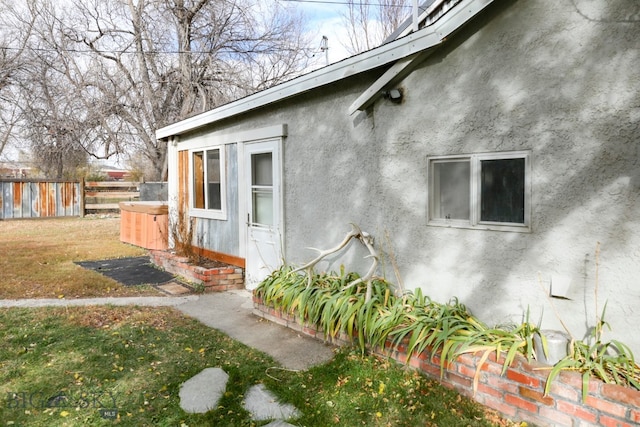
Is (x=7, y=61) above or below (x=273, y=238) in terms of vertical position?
above

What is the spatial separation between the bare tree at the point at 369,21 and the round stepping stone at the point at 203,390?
16491 mm

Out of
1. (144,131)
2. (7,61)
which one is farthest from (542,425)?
(7,61)

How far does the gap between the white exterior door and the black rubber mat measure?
1709mm

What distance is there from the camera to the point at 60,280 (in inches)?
288

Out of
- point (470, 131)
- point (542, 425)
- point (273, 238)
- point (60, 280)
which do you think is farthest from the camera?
point (60, 280)

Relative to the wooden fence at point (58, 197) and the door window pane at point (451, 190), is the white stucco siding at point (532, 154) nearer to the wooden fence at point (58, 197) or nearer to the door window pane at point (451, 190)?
the door window pane at point (451, 190)

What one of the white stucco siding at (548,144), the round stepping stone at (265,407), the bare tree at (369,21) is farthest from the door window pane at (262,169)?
the bare tree at (369,21)

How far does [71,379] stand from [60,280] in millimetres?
4158

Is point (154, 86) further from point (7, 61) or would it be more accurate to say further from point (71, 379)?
point (71, 379)

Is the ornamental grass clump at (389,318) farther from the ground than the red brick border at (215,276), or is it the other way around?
the ornamental grass clump at (389,318)

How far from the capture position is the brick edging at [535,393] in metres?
2.65

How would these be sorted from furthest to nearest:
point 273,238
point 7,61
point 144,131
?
point 7,61 → point 144,131 → point 273,238

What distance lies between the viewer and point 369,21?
18.7 meters

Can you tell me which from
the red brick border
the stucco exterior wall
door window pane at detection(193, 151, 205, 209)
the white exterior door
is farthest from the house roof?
the red brick border
